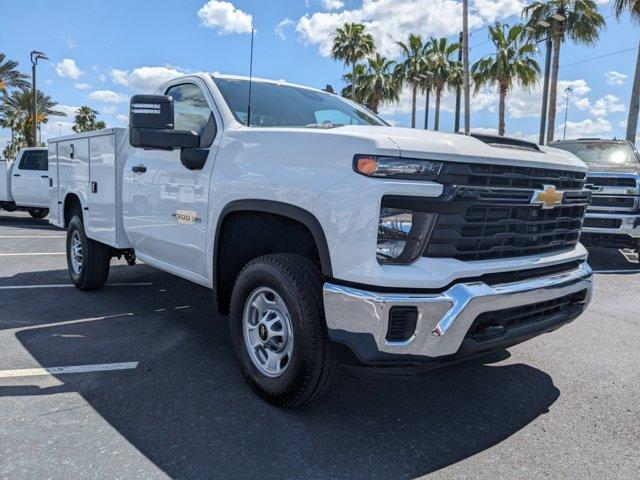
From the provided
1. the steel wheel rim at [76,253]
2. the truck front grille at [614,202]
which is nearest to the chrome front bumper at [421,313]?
the steel wheel rim at [76,253]

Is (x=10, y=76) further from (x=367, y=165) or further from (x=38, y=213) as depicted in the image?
(x=367, y=165)

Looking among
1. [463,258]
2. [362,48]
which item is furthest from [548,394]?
[362,48]

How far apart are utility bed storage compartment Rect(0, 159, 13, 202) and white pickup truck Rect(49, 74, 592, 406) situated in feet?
41.2

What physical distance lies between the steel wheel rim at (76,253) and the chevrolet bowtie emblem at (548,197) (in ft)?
16.0

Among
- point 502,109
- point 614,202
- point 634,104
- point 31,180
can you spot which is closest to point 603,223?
point 614,202

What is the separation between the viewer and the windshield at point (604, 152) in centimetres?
938

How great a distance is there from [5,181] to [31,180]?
1.12m

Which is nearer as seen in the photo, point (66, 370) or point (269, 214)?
point (269, 214)

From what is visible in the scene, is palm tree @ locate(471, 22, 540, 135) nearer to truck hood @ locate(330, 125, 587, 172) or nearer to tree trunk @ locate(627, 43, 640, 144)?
tree trunk @ locate(627, 43, 640, 144)

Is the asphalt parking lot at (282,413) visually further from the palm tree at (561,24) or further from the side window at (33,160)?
the palm tree at (561,24)

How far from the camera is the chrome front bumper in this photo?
2438 mm

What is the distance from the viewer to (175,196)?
3.96 meters

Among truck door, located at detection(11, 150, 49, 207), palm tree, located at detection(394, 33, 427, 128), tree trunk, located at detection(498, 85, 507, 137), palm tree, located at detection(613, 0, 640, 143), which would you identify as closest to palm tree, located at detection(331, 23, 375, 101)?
palm tree, located at detection(394, 33, 427, 128)

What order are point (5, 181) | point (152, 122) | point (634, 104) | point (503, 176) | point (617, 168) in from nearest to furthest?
1. point (503, 176)
2. point (152, 122)
3. point (617, 168)
4. point (5, 181)
5. point (634, 104)
